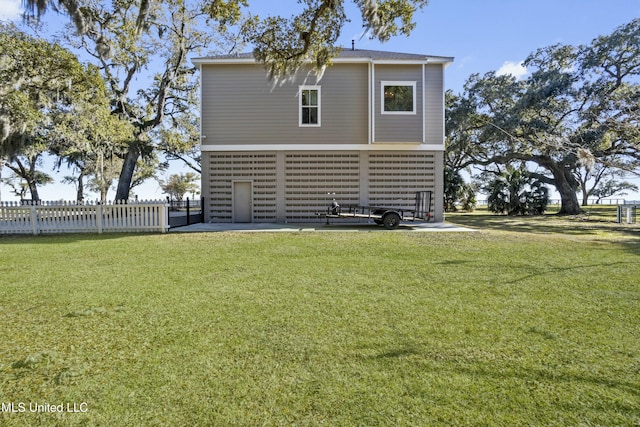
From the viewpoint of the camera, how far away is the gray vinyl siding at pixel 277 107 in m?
13.9

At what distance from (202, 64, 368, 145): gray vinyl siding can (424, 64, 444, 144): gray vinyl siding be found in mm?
2599

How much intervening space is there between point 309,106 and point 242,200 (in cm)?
484

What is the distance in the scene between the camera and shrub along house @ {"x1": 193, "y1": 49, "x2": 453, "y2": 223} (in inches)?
548

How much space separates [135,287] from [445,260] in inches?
215

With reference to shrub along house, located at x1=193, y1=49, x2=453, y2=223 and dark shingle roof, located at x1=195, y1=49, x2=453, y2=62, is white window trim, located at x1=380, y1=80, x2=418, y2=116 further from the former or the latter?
dark shingle roof, located at x1=195, y1=49, x2=453, y2=62

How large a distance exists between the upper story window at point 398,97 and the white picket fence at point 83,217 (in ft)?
30.3

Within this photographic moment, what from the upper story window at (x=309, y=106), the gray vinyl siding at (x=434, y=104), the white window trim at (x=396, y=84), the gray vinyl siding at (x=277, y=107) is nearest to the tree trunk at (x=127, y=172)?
the gray vinyl siding at (x=277, y=107)

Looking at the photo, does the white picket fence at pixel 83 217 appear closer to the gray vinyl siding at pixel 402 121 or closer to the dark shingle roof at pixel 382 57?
the dark shingle roof at pixel 382 57

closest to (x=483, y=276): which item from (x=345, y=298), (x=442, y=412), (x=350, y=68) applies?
(x=345, y=298)

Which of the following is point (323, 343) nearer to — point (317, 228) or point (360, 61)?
point (317, 228)

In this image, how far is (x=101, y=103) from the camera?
1541 centimetres

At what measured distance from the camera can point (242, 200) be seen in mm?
14320

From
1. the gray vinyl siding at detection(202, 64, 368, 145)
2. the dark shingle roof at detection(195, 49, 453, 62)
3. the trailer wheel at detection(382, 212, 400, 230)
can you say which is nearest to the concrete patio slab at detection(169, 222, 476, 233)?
the trailer wheel at detection(382, 212, 400, 230)

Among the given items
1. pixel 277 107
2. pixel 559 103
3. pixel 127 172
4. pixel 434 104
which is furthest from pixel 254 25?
pixel 559 103
